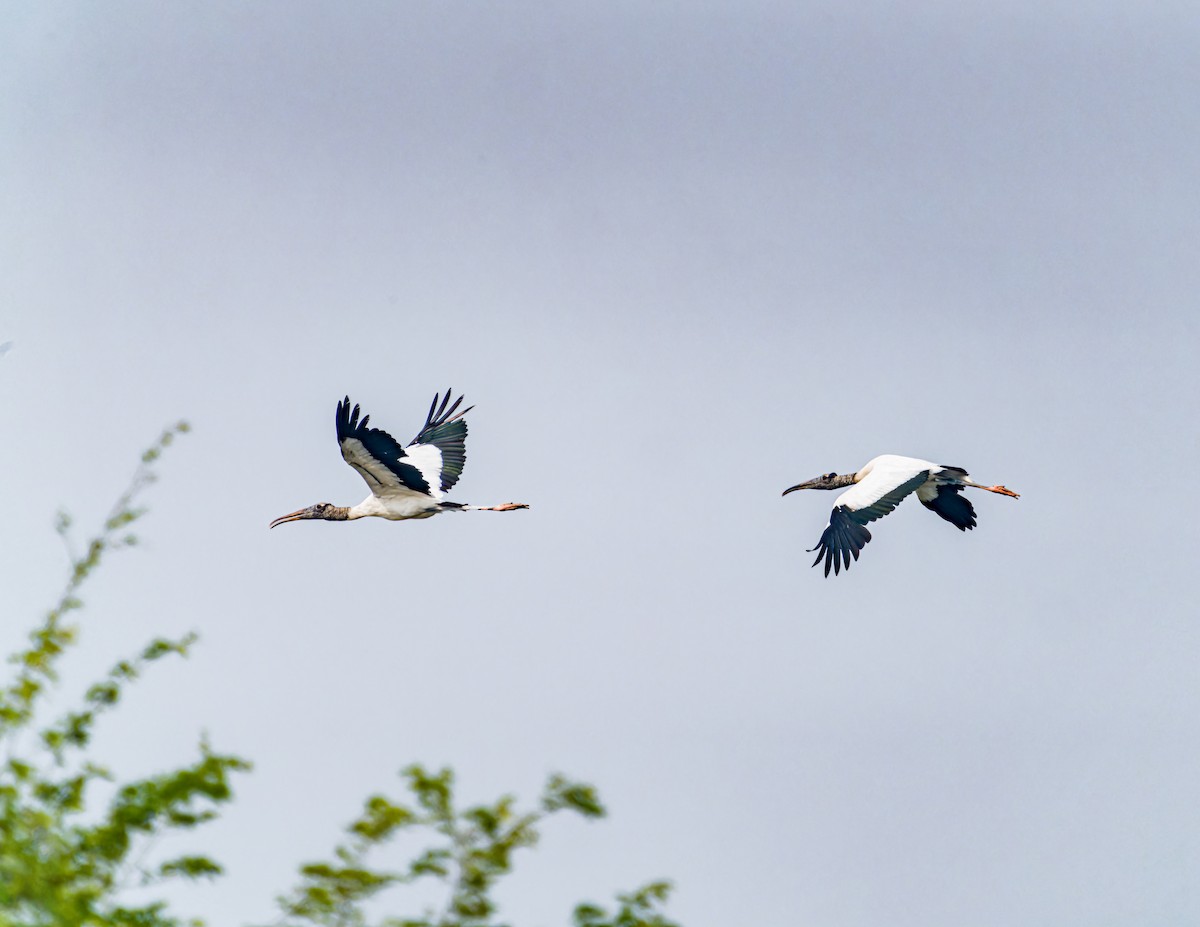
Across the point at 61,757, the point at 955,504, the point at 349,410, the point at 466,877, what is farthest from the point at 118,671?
the point at 955,504

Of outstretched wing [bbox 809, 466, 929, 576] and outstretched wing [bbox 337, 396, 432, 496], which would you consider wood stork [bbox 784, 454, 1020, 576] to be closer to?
outstretched wing [bbox 809, 466, 929, 576]

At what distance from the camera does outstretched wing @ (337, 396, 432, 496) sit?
26.6 metres

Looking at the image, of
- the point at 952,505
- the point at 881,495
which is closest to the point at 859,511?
the point at 881,495

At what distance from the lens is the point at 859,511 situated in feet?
94.6

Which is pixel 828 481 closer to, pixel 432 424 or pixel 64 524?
pixel 432 424

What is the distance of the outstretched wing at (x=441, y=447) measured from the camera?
29.9m

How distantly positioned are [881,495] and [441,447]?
285 inches

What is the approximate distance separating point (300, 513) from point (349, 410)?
238 inches

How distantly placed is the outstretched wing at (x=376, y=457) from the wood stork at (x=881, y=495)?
630 cm

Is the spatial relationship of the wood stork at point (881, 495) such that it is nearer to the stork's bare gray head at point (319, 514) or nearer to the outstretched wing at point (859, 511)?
the outstretched wing at point (859, 511)

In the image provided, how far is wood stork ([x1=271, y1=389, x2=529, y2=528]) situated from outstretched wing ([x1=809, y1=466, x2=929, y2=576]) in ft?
17.3

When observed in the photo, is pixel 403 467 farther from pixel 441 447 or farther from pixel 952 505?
pixel 952 505

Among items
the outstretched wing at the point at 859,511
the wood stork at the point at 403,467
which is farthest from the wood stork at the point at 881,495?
the wood stork at the point at 403,467

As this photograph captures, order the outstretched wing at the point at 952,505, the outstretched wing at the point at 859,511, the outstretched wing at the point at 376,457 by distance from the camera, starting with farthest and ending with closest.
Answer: the outstretched wing at the point at 952,505, the outstretched wing at the point at 859,511, the outstretched wing at the point at 376,457
